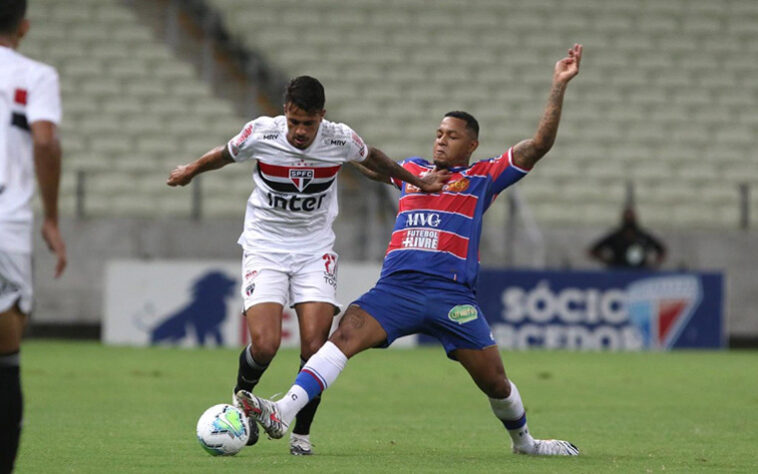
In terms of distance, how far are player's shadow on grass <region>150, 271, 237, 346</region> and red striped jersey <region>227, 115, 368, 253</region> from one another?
31.4 feet

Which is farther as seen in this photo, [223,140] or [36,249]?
[223,140]

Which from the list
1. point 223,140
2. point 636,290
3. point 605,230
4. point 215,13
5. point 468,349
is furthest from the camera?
point 215,13

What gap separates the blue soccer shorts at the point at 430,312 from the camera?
7203 millimetres

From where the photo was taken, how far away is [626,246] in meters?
18.1

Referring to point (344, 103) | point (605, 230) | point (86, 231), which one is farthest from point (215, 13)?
point (605, 230)

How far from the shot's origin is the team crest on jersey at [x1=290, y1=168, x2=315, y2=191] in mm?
7461

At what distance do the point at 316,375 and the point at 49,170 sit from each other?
2442 mm

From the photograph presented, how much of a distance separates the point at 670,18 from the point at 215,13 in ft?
25.2

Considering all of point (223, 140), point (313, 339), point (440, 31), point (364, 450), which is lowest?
point (364, 450)

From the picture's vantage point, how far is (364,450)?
742cm

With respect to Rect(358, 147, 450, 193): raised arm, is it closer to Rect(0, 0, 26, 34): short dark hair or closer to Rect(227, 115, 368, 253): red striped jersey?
Rect(227, 115, 368, 253): red striped jersey

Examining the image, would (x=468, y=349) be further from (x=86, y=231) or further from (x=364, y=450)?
(x=86, y=231)

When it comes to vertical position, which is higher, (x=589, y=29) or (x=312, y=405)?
(x=589, y=29)

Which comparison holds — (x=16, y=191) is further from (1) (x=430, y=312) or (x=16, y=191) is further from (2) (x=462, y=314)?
(2) (x=462, y=314)
